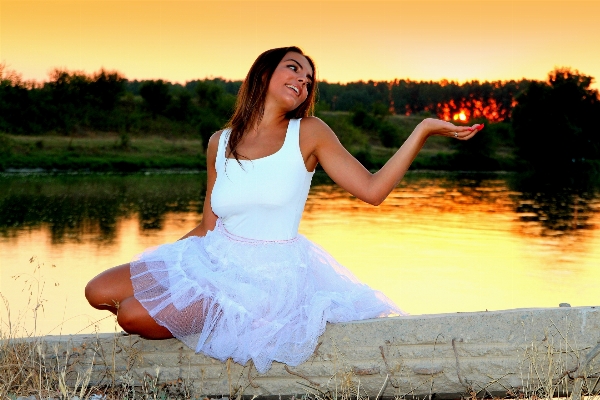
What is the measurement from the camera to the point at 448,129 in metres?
3.01

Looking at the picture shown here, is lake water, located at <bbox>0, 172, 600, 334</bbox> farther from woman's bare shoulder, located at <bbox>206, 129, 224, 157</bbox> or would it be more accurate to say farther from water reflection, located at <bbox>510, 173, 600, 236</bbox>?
woman's bare shoulder, located at <bbox>206, 129, 224, 157</bbox>

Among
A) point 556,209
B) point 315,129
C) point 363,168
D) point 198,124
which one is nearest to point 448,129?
point 363,168

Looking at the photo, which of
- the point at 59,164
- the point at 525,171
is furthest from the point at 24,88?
the point at 525,171

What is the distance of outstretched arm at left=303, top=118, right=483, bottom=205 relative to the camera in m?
3.05

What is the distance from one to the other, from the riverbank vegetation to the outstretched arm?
89.0 ft

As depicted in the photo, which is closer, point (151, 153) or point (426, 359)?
point (426, 359)

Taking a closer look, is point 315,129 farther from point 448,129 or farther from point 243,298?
point 243,298

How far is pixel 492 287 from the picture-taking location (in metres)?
7.88

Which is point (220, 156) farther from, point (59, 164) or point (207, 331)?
point (59, 164)

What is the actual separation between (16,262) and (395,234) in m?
5.41

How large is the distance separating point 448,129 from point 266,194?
0.72m

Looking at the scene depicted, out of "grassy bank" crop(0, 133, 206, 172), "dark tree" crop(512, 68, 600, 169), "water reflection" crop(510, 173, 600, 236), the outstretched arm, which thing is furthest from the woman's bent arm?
"dark tree" crop(512, 68, 600, 169)

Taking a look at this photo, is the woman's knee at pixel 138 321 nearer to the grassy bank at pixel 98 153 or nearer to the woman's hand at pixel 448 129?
the woman's hand at pixel 448 129

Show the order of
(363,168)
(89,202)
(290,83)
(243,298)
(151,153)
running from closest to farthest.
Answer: (243,298) < (363,168) < (290,83) < (89,202) < (151,153)
